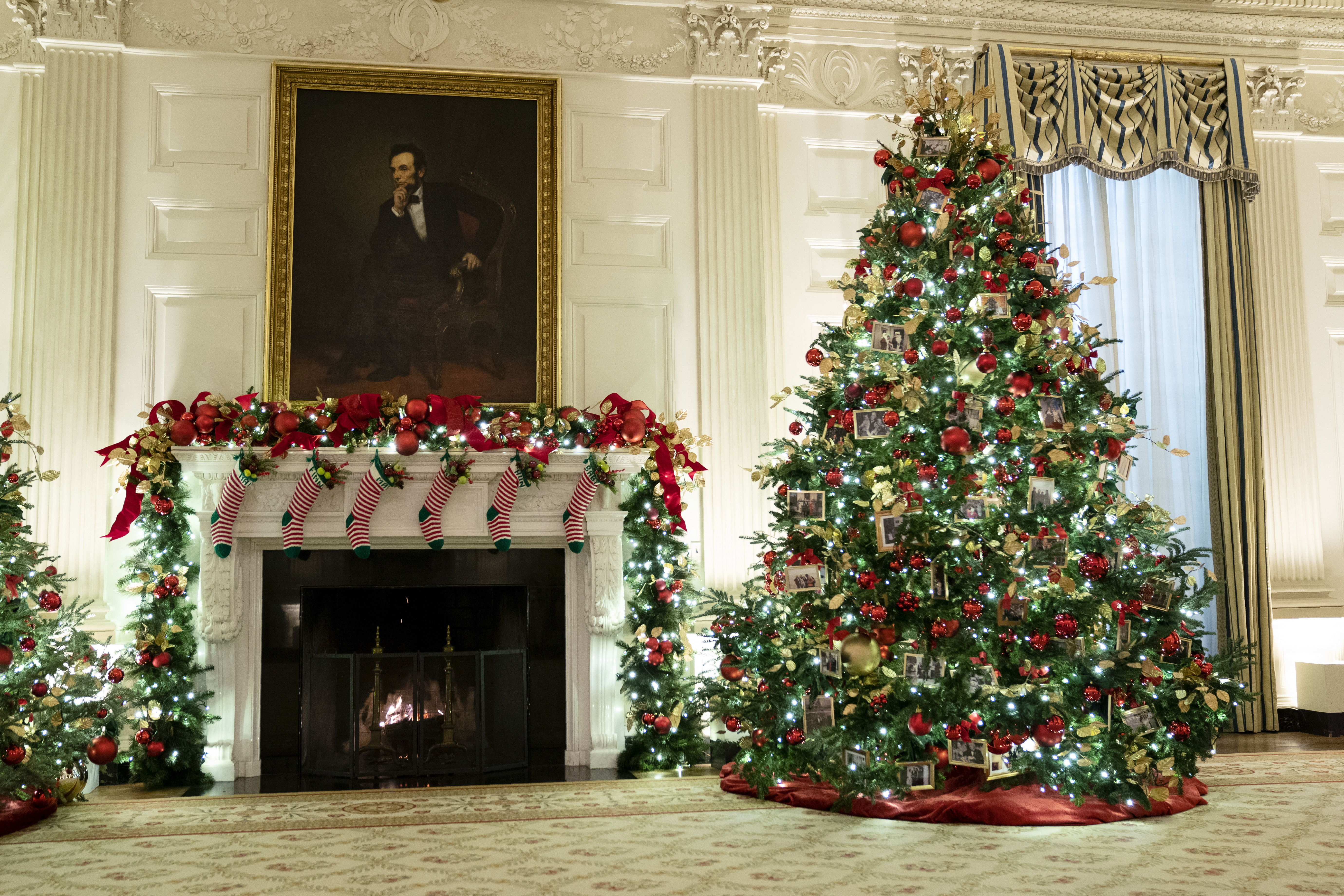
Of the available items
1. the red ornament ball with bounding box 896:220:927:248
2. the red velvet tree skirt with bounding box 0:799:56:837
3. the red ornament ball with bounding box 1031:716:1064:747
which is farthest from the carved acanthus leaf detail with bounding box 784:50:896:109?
the red velvet tree skirt with bounding box 0:799:56:837

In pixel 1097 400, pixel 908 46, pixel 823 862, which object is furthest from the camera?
pixel 908 46

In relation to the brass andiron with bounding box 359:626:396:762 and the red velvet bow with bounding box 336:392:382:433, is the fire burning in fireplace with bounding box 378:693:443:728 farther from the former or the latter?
the red velvet bow with bounding box 336:392:382:433

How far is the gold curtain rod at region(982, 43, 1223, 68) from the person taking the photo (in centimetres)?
761

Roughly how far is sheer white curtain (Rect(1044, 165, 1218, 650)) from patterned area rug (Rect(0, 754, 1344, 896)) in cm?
261

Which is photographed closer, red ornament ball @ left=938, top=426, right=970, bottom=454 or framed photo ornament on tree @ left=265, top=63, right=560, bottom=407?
red ornament ball @ left=938, top=426, right=970, bottom=454

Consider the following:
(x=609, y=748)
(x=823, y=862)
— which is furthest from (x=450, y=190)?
(x=823, y=862)

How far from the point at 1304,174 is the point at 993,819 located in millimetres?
5817

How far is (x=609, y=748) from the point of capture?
6383mm

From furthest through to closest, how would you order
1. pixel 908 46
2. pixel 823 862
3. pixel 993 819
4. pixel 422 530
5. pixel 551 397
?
pixel 908 46 → pixel 551 397 → pixel 422 530 → pixel 993 819 → pixel 823 862

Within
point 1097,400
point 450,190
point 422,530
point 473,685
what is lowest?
point 473,685

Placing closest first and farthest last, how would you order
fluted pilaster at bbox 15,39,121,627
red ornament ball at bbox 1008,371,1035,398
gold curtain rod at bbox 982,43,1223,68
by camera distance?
1. red ornament ball at bbox 1008,371,1035,398
2. fluted pilaster at bbox 15,39,121,627
3. gold curtain rod at bbox 982,43,1223,68

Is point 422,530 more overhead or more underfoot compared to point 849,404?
more underfoot

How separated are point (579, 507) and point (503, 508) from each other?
1.44 ft

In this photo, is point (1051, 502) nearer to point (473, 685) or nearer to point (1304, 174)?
point (473, 685)
